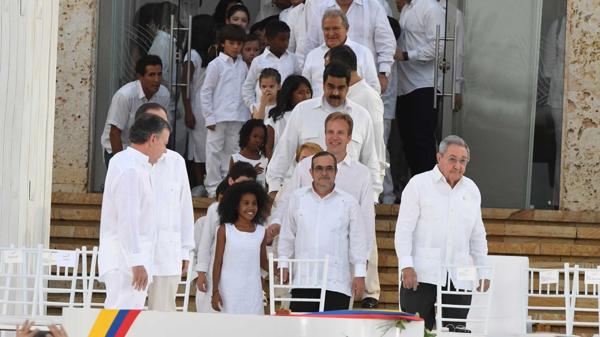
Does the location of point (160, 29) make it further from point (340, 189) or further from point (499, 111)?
point (340, 189)

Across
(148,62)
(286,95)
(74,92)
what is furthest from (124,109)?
(286,95)

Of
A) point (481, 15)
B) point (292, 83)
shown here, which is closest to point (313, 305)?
point (292, 83)

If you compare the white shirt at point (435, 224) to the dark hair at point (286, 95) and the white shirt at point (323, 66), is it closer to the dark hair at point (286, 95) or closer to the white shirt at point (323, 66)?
the dark hair at point (286, 95)

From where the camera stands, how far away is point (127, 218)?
9703mm

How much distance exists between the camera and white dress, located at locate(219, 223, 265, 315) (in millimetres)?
10859

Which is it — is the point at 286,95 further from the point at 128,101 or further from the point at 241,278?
the point at 241,278

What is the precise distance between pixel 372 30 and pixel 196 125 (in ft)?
7.24

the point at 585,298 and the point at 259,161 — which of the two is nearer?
the point at 585,298

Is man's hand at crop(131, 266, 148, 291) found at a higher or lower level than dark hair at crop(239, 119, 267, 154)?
lower

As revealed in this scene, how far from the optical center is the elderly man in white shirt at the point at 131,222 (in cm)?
972

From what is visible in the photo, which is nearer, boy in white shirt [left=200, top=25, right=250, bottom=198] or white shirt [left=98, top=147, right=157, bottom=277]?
white shirt [left=98, top=147, right=157, bottom=277]

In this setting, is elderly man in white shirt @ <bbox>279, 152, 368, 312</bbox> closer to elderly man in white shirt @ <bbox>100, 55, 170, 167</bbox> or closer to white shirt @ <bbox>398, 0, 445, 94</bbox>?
elderly man in white shirt @ <bbox>100, 55, 170, 167</bbox>

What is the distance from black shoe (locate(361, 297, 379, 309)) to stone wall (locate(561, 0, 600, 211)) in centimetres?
397

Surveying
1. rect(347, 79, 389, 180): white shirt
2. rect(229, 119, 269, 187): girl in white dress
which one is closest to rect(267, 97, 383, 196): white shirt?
rect(347, 79, 389, 180): white shirt
